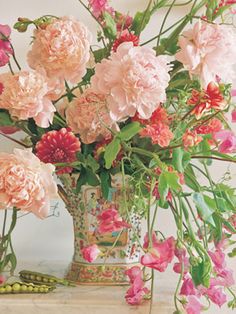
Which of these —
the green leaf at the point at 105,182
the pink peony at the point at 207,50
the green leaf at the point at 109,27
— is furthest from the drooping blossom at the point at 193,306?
the green leaf at the point at 109,27

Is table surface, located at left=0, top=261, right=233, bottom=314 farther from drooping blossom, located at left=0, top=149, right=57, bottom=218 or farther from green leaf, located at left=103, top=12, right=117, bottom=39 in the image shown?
green leaf, located at left=103, top=12, right=117, bottom=39

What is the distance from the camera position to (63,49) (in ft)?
3.67

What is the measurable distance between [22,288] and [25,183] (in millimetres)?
255

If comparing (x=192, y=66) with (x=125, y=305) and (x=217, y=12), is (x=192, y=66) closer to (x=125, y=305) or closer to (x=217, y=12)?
(x=217, y=12)

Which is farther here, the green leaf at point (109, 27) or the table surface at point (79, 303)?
the green leaf at point (109, 27)

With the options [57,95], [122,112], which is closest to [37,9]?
[57,95]

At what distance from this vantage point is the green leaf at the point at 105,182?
3.85 ft

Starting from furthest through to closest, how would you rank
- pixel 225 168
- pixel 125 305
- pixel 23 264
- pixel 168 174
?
pixel 225 168 → pixel 23 264 → pixel 125 305 → pixel 168 174

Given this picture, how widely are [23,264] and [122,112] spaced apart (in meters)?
0.55

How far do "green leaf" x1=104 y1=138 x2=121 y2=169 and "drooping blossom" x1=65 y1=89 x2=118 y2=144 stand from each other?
0.18ft

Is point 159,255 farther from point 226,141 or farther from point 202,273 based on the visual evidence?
point 226,141

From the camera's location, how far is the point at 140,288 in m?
1.11

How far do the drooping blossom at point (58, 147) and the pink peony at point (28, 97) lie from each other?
3 cm

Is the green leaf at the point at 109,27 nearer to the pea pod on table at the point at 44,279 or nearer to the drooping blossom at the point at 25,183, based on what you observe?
the drooping blossom at the point at 25,183
